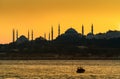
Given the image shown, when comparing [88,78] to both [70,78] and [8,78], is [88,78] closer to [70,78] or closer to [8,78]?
[70,78]

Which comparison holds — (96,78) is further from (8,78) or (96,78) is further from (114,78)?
(8,78)

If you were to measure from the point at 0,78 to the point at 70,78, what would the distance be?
1854cm

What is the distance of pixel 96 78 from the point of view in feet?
648

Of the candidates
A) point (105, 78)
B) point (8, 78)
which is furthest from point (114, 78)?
point (8, 78)

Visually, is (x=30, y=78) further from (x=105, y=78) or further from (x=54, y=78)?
(x=105, y=78)

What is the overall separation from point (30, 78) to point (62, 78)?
8.34 m

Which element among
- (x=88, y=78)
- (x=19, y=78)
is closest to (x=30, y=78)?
(x=19, y=78)

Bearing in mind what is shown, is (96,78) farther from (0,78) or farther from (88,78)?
(0,78)

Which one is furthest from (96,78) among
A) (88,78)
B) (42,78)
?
(42,78)

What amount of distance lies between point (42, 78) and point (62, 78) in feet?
17.5

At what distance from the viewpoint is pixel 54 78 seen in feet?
646

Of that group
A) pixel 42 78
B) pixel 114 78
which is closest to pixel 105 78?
pixel 114 78

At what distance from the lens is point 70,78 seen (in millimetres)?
196375

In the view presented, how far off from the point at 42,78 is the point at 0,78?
36.4 feet
